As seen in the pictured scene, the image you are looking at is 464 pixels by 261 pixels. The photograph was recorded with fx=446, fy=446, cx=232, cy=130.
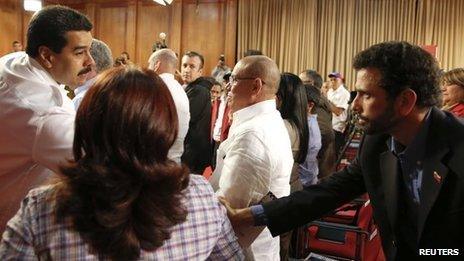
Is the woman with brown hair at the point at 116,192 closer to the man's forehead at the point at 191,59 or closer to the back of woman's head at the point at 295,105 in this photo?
the back of woman's head at the point at 295,105

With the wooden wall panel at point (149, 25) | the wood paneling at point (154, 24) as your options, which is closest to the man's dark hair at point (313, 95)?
the wood paneling at point (154, 24)

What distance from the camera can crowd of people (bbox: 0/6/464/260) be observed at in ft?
2.99

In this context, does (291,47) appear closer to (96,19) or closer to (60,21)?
(96,19)

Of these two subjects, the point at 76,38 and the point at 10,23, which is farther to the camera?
the point at 10,23

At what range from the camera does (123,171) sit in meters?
0.94

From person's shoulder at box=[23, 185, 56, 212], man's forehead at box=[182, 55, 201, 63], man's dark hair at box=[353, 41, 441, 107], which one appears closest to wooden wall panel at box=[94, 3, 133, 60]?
man's forehead at box=[182, 55, 201, 63]

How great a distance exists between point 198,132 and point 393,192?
268cm

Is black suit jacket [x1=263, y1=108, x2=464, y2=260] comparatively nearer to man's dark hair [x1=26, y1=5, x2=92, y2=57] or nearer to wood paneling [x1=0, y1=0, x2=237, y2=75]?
man's dark hair [x1=26, y1=5, x2=92, y2=57]

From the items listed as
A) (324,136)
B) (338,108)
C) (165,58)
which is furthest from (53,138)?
(338,108)

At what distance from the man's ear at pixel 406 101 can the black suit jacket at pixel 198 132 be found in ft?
8.78

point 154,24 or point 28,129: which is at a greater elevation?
point 154,24

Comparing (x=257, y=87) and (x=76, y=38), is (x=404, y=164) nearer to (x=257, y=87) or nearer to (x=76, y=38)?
(x=257, y=87)

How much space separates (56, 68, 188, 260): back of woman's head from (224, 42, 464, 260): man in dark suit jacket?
679 millimetres

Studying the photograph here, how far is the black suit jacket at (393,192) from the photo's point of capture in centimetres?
144
